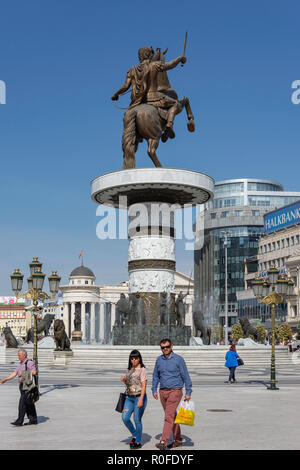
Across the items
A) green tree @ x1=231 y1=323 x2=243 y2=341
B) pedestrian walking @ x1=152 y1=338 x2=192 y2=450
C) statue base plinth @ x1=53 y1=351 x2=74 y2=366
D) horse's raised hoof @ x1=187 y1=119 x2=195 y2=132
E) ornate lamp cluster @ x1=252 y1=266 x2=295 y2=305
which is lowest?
green tree @ x1=231 y1=323 x2=243 y2=341

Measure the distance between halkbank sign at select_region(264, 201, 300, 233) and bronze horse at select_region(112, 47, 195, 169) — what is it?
215ft

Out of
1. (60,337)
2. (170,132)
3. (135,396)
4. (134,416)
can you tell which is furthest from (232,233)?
(134,416)

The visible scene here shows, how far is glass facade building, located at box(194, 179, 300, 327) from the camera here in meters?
129

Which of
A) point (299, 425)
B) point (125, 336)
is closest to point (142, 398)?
point (299, 425)

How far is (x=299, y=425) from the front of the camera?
1278 centimetres

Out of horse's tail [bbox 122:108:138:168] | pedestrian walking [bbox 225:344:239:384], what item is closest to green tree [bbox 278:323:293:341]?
horse's tail [bbox 122:108:138:168]

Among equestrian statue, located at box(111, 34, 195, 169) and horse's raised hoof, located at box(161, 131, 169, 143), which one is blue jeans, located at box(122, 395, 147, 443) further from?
horse's raised hoof, located at box(161, 131, 169, 143)

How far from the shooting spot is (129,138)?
3959cm

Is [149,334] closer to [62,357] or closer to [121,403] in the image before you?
[62,357]

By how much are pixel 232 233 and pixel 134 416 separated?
4802 inches

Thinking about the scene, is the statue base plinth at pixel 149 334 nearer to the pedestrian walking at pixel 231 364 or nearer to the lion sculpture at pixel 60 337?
the lion sculpture at pixel 60 337

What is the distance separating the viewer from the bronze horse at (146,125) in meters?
39.4

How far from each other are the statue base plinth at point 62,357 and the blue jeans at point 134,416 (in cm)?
2417
